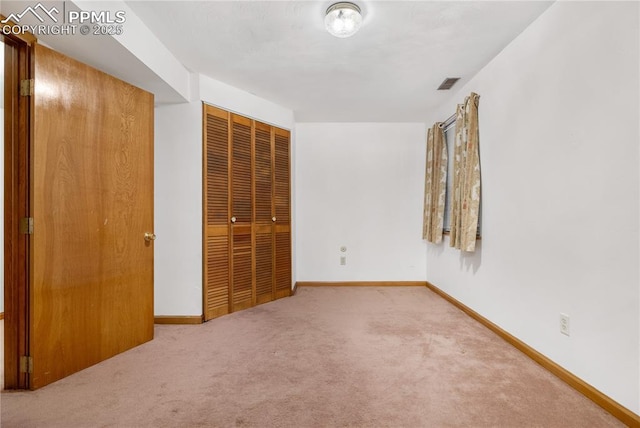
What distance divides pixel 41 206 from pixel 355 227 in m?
3.36

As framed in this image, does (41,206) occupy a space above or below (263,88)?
below

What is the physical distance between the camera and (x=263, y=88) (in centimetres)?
321

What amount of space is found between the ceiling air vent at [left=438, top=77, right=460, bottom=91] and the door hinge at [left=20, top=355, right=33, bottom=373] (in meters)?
3.73

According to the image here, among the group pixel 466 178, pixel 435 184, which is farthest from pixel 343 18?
pixel 435 184

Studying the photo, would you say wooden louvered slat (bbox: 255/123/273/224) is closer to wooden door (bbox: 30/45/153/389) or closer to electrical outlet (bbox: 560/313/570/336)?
wooden door (bbox: 30/45/153/389)

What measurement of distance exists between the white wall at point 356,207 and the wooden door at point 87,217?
230cm

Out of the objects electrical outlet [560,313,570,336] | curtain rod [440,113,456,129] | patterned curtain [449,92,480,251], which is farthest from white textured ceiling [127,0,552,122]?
electrical outlet [560,313,570,336]

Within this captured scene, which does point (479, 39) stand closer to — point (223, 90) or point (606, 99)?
point (606, 99)

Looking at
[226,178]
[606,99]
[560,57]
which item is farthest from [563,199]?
[226,178]

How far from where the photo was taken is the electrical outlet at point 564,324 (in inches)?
72.0

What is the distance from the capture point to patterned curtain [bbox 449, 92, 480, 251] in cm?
275

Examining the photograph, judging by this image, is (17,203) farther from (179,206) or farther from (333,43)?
(333,43)

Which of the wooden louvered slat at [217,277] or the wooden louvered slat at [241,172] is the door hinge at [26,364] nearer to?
the wooden louvered slat at [217,277]

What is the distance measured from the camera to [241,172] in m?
3.27
